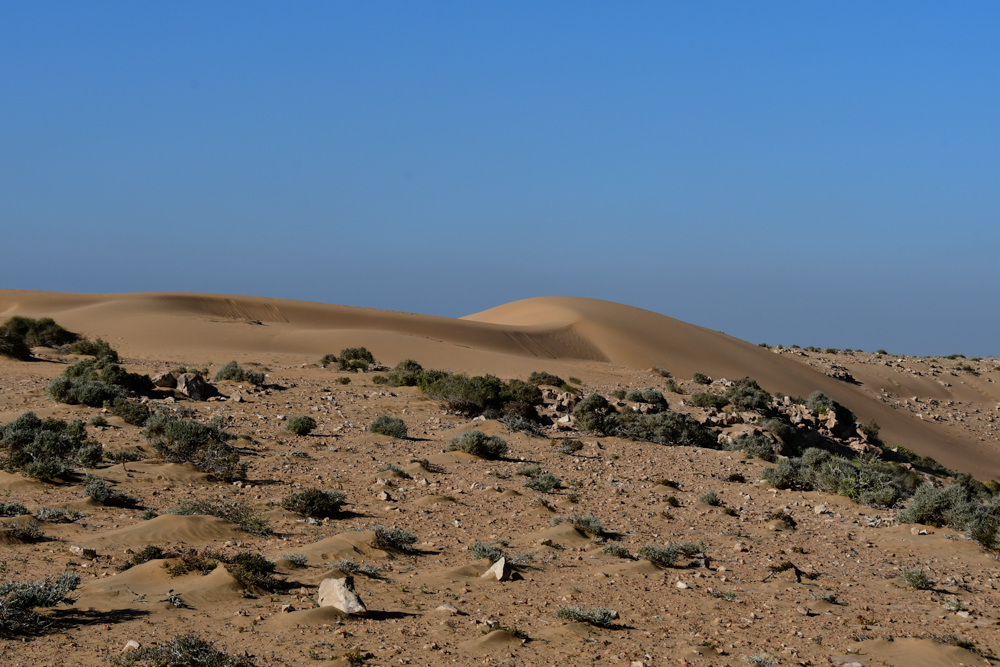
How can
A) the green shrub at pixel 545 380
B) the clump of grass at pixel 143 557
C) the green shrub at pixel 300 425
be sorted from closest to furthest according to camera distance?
Answer: the clump of grass at pixel 143 557 → the green shrub at pixel 300 425 → the green shrub at pixel 545 380

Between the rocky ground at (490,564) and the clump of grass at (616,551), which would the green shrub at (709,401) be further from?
the clump of grass at (616,551)

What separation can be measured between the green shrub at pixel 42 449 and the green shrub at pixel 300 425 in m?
3.76

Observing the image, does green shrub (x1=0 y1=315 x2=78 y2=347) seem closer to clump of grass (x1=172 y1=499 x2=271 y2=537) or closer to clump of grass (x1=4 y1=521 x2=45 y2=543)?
clump of grass (x1=172 y1=499 x2=271 y2=537)

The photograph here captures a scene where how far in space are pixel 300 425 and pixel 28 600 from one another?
359 inches

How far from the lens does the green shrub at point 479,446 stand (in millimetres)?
15109

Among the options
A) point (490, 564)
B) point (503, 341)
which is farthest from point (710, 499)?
point (503, 341)

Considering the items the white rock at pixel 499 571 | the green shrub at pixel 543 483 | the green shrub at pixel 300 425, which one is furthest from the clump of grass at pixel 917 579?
the green shrub at pixel 300 425

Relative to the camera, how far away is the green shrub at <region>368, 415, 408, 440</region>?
16294mm

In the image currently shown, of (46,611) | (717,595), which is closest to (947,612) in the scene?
(717,595)

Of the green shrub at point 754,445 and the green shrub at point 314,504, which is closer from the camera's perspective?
the green shrub at point 314,504

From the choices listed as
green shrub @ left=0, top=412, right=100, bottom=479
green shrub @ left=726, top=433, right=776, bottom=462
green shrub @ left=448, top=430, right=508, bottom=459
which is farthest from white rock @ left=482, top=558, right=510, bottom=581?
green shrub @ left=726, top=433, right=776, bottom=462

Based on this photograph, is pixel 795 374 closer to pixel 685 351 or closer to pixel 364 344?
pixel 685 351

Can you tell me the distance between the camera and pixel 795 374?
4672cm

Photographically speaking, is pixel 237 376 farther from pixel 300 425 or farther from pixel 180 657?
pixel 180 657
